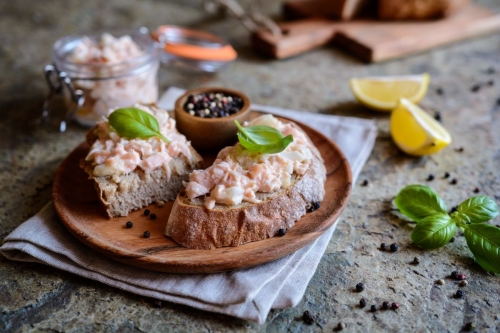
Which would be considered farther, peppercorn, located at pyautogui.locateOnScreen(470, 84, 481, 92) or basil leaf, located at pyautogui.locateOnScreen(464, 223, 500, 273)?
peppercorn, located at pyautogui.locateOnScreen(470, 84, 481, 92)

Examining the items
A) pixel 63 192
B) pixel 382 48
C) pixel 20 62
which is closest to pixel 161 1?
pixel 20 62

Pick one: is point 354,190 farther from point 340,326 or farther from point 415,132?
point 340,326

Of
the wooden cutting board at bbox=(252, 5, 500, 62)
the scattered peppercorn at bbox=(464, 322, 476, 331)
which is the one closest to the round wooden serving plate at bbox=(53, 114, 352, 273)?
the scattered peppercorn at bbox=(464, 322, 476, 331)

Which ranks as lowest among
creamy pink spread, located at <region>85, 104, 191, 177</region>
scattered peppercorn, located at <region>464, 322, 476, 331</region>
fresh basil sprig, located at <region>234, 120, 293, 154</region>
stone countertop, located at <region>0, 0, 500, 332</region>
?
stone countertop, located at <region>0, 0, 500, 332</region>

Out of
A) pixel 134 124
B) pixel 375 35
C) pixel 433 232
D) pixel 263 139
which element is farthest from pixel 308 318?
pixel 375 35

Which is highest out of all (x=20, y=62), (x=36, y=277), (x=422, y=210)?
(x=422, y=210)

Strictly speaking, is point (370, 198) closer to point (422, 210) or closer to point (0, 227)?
point (422, 210)

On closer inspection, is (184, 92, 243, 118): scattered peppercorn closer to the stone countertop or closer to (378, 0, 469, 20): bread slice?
the stone countertop

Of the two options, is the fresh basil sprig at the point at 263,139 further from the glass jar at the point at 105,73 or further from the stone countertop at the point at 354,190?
the glass jar at the point at 105,73
